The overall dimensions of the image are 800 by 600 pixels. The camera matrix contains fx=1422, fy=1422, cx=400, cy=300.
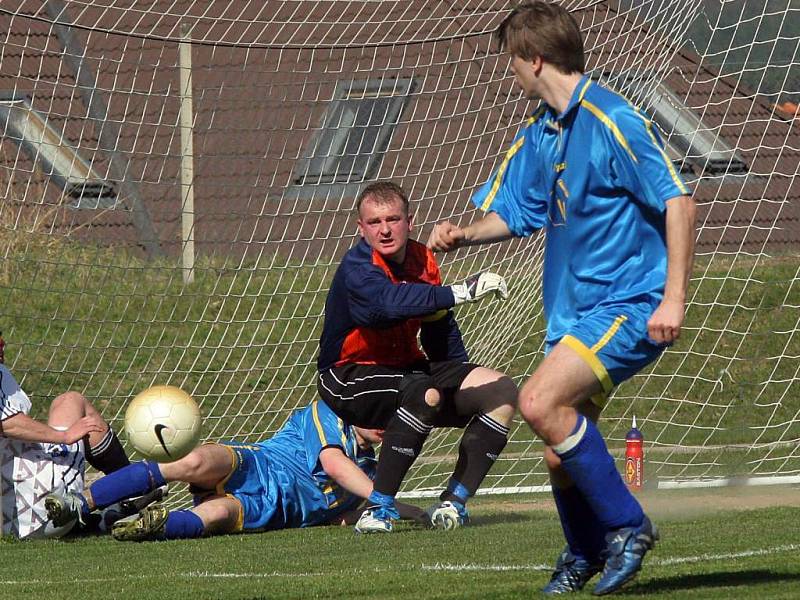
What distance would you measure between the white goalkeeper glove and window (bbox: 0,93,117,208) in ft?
10.8

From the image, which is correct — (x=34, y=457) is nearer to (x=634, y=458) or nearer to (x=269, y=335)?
(x=269, y=335)

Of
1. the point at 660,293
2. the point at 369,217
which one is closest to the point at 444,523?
the point at 369,217

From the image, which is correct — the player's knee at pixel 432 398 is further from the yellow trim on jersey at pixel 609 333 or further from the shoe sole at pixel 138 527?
the yellow trim on jersey at pixel 609 333

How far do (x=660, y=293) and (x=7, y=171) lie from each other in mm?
5128

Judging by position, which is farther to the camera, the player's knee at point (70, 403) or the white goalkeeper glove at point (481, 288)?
the player's knee at point (70, 403)

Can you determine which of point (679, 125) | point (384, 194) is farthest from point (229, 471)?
point (679, 125)

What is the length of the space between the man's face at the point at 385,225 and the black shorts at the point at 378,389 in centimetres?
60

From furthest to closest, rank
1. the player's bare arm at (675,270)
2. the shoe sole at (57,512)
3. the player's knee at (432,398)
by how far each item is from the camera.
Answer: the shoe sole at (57,512), the player's knee at (432,398), the player's bare arm at (675,270)

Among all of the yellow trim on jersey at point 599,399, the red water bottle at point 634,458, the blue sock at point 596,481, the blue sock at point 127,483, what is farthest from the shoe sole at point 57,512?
the blue sock at point 596,481

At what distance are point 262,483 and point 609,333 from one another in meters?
3.21

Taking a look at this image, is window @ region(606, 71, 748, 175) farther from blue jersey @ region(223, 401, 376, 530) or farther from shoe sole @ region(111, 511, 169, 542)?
shoe sole @ region(111, 511, 169, 542)

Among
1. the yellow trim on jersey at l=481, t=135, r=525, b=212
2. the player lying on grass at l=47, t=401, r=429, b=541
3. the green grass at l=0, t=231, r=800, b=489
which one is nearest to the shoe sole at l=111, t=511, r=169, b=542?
the player lying on grass at l=47, t=401, r=429, b=541

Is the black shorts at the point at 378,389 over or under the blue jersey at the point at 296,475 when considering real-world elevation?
over

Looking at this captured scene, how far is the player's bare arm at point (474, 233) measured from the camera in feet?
15.9
